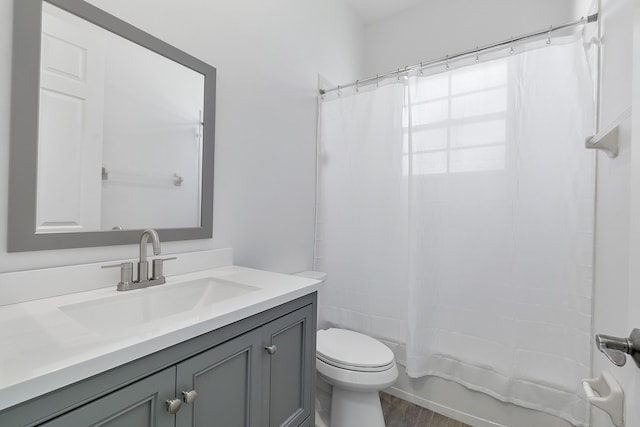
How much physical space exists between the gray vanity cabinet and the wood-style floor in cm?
82

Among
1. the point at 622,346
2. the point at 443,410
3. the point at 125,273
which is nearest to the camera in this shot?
the point at 622,346

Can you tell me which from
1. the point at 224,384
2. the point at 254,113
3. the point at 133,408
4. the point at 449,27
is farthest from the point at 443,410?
the point at 449,27

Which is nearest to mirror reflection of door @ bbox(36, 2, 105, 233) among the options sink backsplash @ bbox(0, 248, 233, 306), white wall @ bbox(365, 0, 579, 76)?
sink backsplash @ bbox(0, 248, 233, 306)

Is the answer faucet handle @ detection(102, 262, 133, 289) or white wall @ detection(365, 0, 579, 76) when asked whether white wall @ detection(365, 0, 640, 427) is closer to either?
white wall @ detection(365, 0, 579, 76)

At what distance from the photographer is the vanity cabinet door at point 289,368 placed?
0.90m

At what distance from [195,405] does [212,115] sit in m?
1.11

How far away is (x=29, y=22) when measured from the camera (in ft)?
2.69

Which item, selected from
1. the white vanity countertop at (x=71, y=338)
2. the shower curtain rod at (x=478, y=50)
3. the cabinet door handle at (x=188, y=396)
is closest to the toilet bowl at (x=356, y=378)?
the white vanity countertop at (x=71, y=338)

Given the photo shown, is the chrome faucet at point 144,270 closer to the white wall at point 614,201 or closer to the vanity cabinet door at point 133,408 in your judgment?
the vanity cabinet door at point 133,408

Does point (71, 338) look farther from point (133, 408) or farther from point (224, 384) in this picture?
point (224, 384)

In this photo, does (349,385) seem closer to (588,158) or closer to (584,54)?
(588,158)

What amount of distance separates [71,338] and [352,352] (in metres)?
1.23

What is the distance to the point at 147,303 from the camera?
952mm

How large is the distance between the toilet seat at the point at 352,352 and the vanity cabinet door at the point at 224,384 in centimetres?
65
